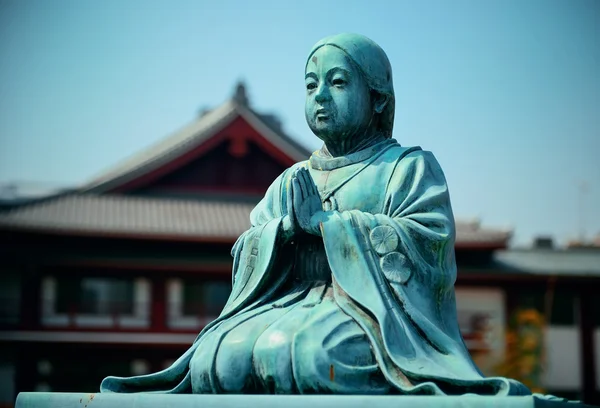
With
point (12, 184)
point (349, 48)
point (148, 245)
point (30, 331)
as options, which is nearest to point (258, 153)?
point (148, 245)

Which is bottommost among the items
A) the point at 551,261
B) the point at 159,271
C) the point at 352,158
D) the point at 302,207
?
the point at 302,207

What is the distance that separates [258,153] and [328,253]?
23531 mm

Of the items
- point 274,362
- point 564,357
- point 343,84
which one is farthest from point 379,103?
point 564,357

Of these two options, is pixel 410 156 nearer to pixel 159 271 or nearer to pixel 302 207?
pixel 302 207

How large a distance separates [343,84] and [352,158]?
0.39m

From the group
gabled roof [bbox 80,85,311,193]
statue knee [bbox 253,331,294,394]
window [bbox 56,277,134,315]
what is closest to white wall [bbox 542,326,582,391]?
gabled roof [bbox 80,85,311,193]

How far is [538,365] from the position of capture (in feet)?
86.7

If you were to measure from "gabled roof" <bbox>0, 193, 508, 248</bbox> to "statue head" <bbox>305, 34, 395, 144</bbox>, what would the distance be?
2002cm

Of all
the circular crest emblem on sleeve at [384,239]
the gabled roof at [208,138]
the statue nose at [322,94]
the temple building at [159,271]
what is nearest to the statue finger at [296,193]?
the circular crest emblem on sleeve at [384,239]

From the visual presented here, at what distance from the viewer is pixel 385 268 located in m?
5.30

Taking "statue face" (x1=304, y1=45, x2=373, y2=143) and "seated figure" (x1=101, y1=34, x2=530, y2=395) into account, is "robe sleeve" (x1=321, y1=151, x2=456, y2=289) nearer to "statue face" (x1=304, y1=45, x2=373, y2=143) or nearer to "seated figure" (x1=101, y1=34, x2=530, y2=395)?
"seated figure" (x1=101, y1=34, x2=530, y2=395)

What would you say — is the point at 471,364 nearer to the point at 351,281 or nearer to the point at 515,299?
the point at 351,281

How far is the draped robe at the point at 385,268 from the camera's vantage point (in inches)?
197

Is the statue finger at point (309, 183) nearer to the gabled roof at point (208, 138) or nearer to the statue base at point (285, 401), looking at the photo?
the statue base at point (285, 401)
